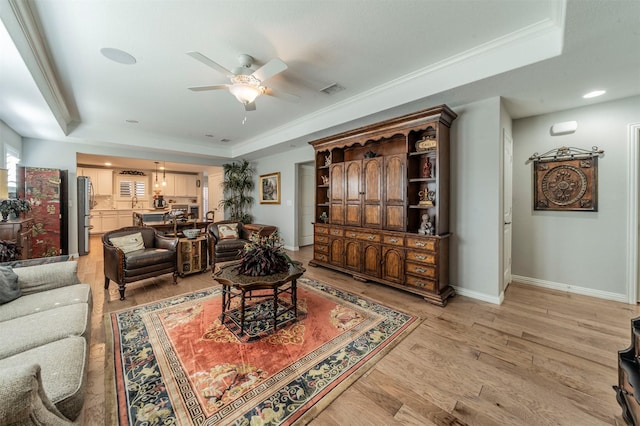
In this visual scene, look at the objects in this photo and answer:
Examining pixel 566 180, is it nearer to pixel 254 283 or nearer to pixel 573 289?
pixel 573 289

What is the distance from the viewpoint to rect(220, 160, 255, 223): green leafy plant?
7.25 m

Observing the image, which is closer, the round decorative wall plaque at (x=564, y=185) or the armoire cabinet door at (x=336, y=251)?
the round decorative wall plaque at (x=564, y=185)

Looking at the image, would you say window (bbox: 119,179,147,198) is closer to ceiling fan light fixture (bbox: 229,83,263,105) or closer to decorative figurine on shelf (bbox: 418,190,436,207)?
ceiling fan light fixture (bbox: 229,83,263,105)

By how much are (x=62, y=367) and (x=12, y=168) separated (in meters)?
5.59

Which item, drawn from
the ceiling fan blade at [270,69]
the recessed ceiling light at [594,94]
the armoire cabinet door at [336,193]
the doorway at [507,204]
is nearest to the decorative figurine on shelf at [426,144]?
the doorway at [507,204]

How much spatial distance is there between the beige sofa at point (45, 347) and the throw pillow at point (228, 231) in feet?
7.93

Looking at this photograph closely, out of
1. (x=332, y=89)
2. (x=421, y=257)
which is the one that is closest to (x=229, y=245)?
(x=332, y=89)

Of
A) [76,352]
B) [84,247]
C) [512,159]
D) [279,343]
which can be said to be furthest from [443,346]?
[84,247]

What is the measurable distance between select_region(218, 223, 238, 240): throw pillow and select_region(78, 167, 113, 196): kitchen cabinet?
6.76m

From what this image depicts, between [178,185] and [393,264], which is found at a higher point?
[178,185]

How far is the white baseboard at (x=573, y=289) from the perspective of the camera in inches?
122

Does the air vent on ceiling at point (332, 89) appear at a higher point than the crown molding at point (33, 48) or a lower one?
higher

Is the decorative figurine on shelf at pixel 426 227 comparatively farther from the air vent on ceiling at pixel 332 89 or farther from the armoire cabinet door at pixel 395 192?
the air vent on ceiling at pixel 332 89

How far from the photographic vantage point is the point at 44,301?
1.92 m
